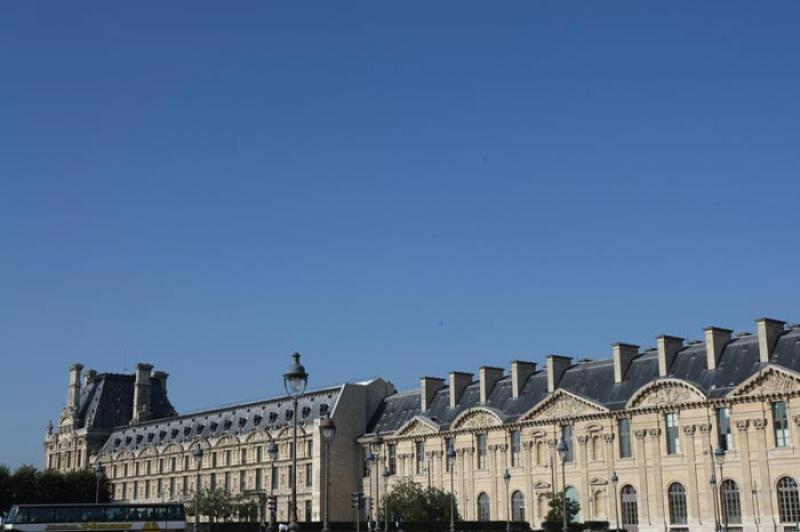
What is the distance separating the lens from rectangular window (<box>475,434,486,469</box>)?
77.9 metres

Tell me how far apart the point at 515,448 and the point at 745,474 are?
62.9ft

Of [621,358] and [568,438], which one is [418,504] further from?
[621,358]

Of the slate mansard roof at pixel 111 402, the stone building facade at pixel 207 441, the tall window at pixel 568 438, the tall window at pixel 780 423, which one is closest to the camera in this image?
the tall window at pixel 780 423

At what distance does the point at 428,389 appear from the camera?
284 feet

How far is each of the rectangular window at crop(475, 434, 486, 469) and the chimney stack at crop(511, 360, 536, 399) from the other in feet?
12.9

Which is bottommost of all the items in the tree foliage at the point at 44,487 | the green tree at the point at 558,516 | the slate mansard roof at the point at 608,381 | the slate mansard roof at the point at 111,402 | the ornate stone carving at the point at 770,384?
the green tree at the point at 558,516

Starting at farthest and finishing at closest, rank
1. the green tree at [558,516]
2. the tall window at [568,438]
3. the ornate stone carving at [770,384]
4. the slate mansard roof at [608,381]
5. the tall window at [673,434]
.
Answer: the tall window at [568,438] → the tall window at [673,434] → the green tree at [558,516] → the slate mansard roof at [608,381] → the ornate stone carving at [770,384]

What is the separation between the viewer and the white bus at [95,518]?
183 feet

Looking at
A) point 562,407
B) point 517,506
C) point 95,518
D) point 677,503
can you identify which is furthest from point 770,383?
point 95,518

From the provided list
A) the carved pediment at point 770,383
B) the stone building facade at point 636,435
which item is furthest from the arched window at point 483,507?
the carved pediment at point 770,383

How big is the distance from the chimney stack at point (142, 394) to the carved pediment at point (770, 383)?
261 feet

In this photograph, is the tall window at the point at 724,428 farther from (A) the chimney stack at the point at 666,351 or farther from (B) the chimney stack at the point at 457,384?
(B) the chimney stack at the point at 457,384

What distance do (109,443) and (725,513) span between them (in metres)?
78.0

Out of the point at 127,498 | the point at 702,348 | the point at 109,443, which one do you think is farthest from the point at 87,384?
the point at 702,348
